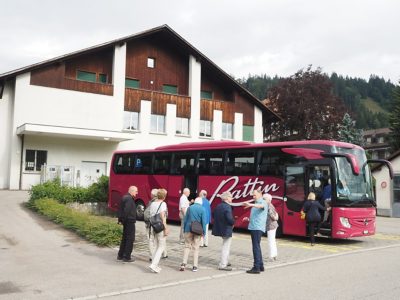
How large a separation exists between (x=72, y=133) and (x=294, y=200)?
760 inches

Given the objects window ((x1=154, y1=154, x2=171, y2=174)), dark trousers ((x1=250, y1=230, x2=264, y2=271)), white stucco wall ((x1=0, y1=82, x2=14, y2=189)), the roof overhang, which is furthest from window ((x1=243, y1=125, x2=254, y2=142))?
dark trousers ((x1=250, y1=230, x2=264, y2=271))

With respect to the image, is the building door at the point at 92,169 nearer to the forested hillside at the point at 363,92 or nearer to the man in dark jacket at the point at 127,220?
the man in dark jacket at the point at 127,220

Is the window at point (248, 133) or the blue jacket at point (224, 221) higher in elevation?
the window at point (248, 133)

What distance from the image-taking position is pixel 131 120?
35.7 m

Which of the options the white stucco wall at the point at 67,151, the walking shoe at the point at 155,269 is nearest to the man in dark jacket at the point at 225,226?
the walking shoe at the point at 155,269

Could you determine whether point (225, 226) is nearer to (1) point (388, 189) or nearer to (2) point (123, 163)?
(2) point (123, 163)

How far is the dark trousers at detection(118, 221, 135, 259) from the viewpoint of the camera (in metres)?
10.7

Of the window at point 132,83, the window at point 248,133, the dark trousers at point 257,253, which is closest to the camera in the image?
the dark trousers at point 257,253

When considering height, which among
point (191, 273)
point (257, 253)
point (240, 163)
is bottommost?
point (191, 273)

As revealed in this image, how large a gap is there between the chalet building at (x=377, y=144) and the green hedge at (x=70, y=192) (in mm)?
75446

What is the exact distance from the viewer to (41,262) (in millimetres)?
10656

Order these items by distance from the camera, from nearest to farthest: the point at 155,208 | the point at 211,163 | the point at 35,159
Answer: the point at 155,208 < the point at 211,163 < the point at 35,159

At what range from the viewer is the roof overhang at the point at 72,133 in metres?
29.1

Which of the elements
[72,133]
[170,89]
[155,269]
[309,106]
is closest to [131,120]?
[170,89]
